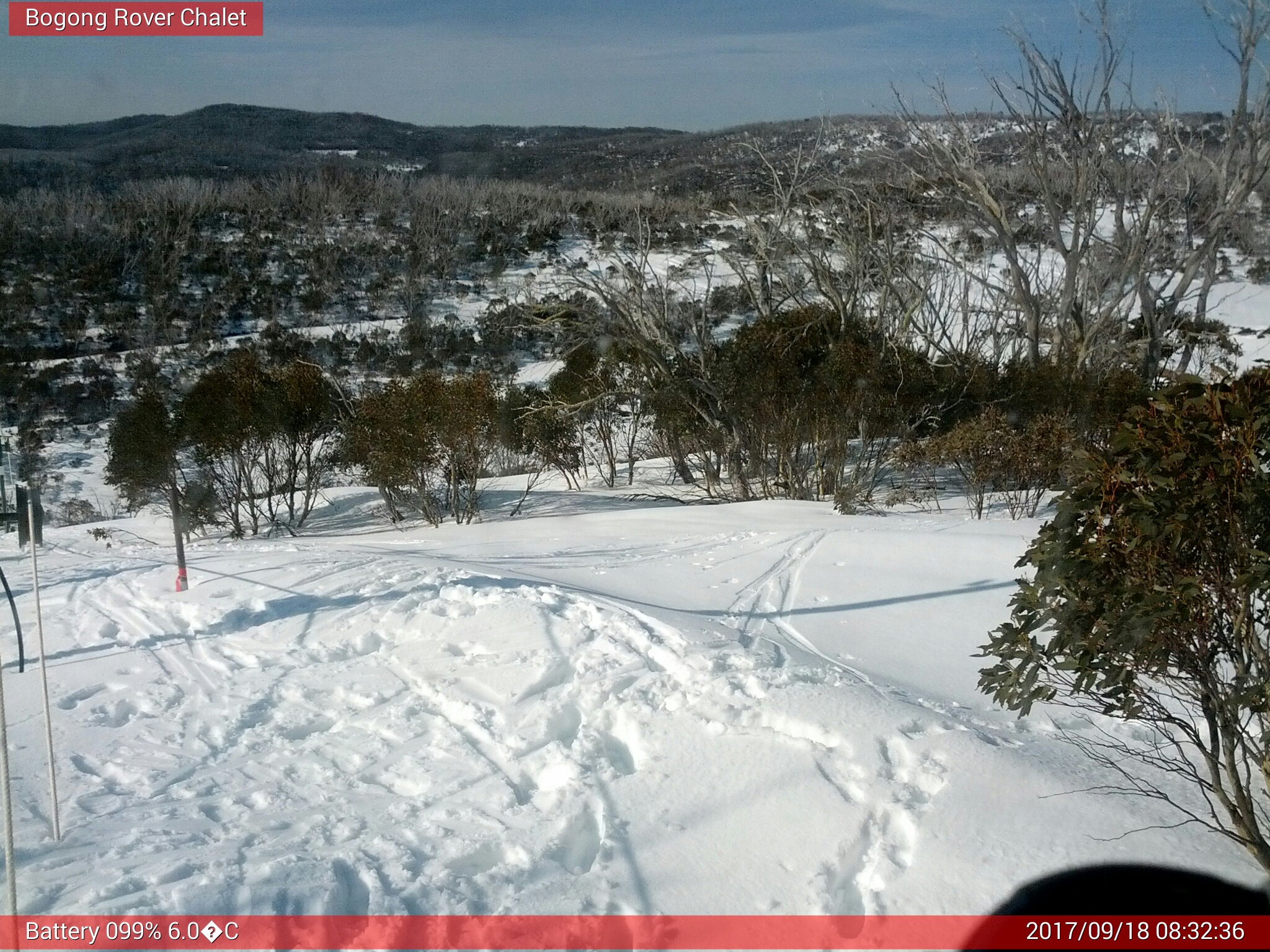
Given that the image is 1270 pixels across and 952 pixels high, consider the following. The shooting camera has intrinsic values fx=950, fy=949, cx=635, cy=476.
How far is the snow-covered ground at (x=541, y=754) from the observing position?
339cm

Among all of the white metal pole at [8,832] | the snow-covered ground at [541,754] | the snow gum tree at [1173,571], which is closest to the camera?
the snow gum tree at [1173,571]

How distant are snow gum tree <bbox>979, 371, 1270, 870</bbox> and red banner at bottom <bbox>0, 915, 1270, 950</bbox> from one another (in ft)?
2.46

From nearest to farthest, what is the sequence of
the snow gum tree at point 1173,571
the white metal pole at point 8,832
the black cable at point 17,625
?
the snow gum tree at point 1173,571
the white metal pole at point 8,832
the black cable at point 17,625

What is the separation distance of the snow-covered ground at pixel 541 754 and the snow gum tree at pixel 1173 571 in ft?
2.04

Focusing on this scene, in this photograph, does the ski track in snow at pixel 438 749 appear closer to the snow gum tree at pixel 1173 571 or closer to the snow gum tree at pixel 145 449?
the snow gum tree at pixel 1173 571

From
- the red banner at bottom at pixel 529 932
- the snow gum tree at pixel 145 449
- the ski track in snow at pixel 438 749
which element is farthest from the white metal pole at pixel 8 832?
the snow gum tree at pixel 145 449

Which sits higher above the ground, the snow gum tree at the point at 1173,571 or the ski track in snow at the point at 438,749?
the snow gum tree at the point at 1173,571

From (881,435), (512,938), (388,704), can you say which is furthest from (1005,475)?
(512,938)

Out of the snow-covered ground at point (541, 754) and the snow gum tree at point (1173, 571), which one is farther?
the snow-covered ground at point (541, 754)

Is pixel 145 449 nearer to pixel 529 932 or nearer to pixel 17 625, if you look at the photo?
pixel 17 625

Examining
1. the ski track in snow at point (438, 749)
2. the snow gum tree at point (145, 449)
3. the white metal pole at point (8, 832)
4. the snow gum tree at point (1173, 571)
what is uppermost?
the snow gum tree at point (1173, 571)

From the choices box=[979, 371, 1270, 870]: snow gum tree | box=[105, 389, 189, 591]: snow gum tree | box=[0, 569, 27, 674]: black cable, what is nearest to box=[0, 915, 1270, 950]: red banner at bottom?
box=[979, 371, 1270, 870]: snow gum tree

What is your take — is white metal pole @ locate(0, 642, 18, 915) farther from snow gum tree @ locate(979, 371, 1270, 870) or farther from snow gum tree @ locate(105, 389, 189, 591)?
snow gum tree @ locate(105, 389, 189, 591)

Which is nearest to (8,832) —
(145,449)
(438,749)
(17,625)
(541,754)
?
(438,749)
